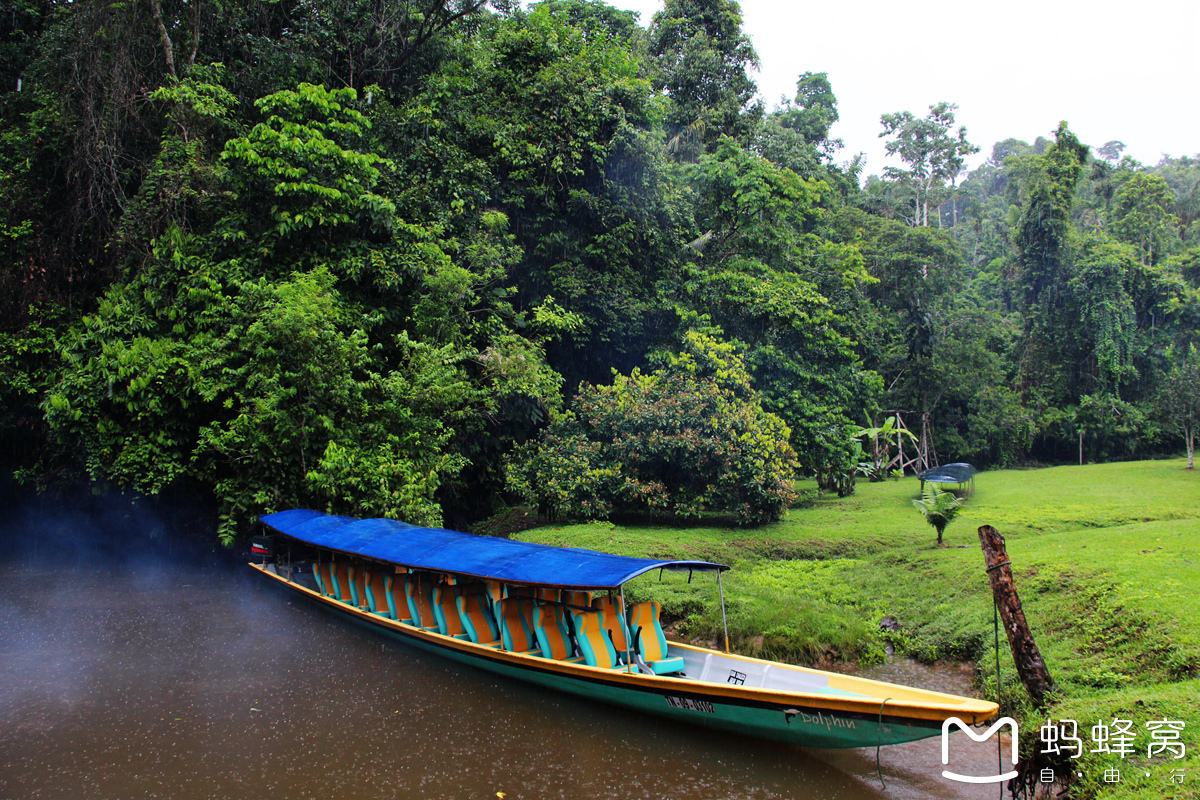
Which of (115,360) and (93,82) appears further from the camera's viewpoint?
(93,82)

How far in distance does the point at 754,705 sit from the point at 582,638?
217 centimetres

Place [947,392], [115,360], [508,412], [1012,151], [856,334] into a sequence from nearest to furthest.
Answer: [115,360] → [508,412] → [856,334] → [947,392] → [1012,151]

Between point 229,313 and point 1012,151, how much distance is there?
7723 cm

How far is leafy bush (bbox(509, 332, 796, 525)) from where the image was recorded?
14.7 m

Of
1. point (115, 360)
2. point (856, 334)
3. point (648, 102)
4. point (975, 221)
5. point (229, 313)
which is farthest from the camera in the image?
point (975, 221)

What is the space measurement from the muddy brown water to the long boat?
0.32 metres

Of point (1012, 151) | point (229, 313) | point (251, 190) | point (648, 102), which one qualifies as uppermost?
point (1012, 151)

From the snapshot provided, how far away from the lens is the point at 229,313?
1372cm

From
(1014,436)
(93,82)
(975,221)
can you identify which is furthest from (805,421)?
(975,221)

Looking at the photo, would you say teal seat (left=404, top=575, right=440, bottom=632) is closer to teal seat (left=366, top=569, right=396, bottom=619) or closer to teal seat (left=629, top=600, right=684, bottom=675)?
teal seat (left=366, top=569, right=396, bottom=619)

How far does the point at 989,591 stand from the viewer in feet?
30.0

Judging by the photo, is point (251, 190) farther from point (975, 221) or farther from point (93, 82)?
point (975, 221)

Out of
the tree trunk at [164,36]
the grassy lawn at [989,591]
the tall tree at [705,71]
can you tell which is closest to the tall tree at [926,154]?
the tall tree at [705,71]

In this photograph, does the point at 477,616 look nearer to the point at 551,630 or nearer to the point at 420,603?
the point at 420,603
